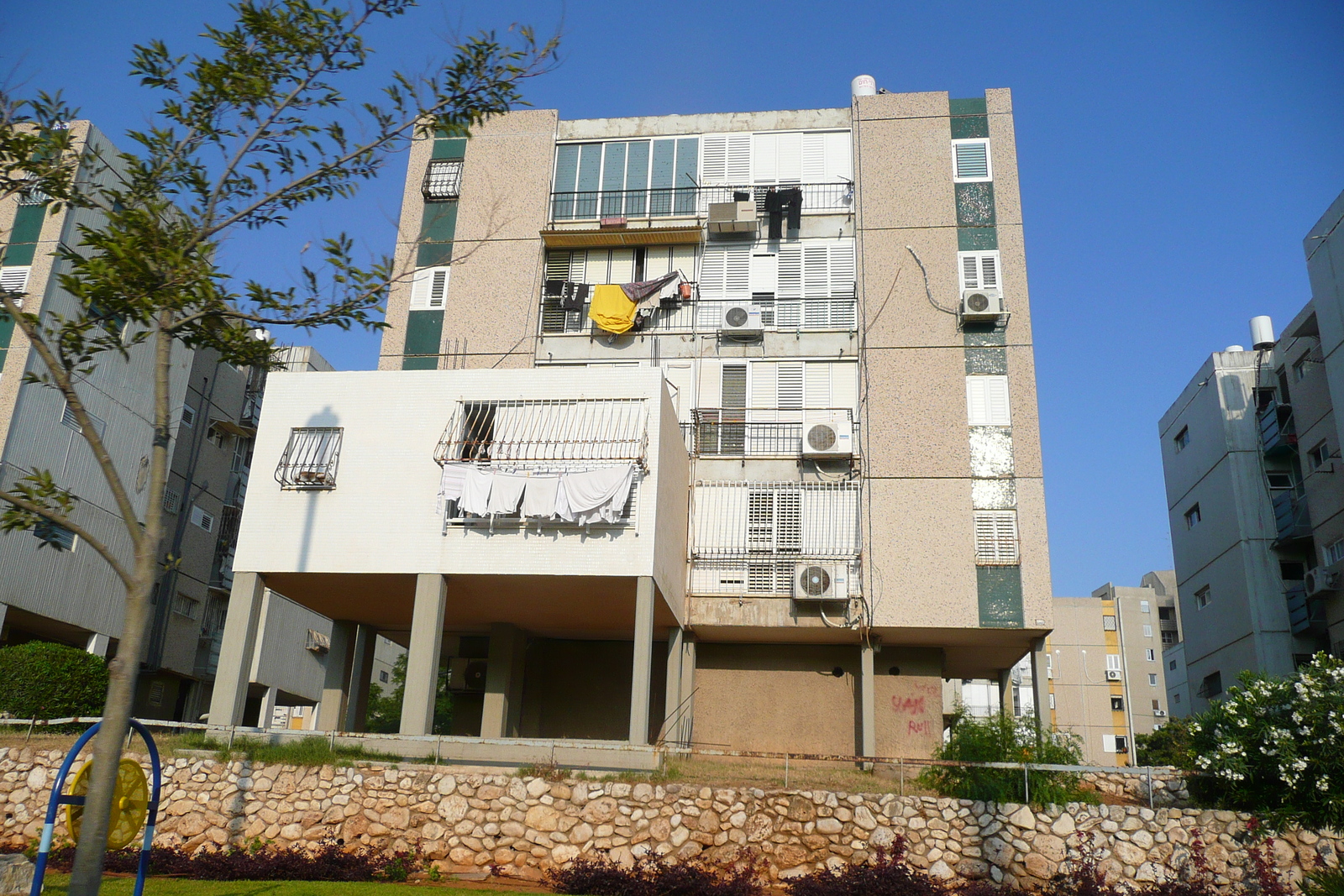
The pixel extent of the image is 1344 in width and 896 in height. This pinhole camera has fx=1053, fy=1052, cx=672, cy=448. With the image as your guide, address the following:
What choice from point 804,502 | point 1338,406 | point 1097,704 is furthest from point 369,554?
point 1097,704

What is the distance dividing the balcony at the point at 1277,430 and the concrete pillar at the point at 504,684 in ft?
92.1

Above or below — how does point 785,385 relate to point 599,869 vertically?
above

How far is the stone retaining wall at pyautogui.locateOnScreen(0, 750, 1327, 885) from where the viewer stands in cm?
1451

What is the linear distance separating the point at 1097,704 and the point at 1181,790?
60727mm

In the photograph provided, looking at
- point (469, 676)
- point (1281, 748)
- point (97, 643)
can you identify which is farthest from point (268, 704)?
point (1281, 748)

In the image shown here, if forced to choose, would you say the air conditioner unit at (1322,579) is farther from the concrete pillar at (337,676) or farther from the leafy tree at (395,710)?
the leafy tree at (395,710)

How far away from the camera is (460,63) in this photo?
10945mm

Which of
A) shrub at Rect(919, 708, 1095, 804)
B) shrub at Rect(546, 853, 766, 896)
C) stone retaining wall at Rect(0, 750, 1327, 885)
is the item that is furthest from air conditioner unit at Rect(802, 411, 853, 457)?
shrub at Rect(546, 853, 766, 896)

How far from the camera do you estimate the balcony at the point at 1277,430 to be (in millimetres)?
36456

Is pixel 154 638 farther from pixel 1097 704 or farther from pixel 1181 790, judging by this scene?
pixel 1097 704

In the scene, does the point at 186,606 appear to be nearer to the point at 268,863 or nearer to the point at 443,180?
the point at 443,180

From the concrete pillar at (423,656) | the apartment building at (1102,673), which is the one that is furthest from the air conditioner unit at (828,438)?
the apartment building at (1102,673)

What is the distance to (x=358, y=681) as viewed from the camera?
24688mm

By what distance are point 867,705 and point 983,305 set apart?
938 centimetres
